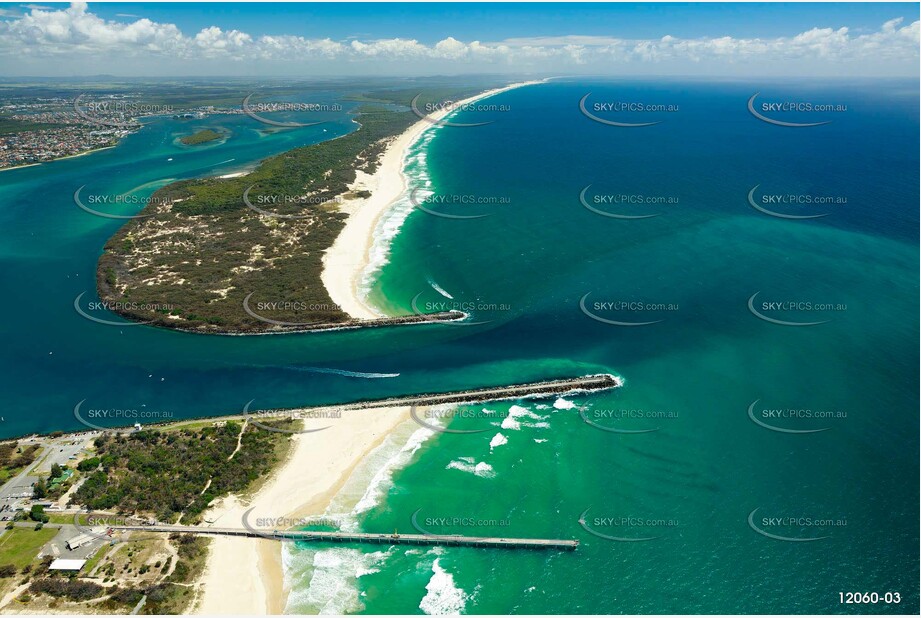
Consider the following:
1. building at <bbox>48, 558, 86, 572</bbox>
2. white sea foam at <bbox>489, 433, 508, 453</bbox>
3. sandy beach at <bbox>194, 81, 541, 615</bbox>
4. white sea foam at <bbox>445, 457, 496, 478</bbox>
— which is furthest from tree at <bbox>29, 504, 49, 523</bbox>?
white sea foam at <bbox>489, 433, 508, 453</bbox>

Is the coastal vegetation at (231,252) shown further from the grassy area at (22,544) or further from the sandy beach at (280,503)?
the grassy area at (22,544)

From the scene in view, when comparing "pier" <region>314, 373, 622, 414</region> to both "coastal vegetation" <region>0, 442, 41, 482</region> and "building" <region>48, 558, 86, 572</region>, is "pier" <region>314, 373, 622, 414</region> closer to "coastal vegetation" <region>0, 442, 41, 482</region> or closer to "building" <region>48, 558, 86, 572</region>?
"building" <region>48, 558, 86, 572</region>

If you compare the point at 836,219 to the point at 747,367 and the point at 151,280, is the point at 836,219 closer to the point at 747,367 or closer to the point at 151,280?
the point at 747,367

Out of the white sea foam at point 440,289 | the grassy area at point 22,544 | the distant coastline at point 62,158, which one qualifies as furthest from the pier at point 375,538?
the distant coastline at point 62,158

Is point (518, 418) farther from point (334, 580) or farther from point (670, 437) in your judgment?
point (334, 580)

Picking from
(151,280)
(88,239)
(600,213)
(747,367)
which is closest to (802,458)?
(747,367)
